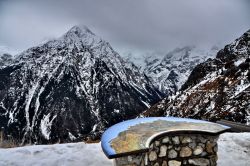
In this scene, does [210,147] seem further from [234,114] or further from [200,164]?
[234,114]

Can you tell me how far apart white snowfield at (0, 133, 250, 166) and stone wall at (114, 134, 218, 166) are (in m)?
2.33

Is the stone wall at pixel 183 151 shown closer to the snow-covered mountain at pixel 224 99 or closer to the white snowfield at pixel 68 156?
the white snowfield at pixel 68 156

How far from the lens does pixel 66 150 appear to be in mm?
11805

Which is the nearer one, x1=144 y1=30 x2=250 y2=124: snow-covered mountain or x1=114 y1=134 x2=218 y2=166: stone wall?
x1=114 y1=134 x2=218 y2=166: stone wall

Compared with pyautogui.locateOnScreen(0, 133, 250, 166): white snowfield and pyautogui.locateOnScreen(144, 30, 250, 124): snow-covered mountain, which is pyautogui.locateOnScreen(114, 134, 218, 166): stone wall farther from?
pyautogui.locateOnScreen(144, 30, 250, 124): snow-covered mountain

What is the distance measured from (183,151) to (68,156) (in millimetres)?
3536

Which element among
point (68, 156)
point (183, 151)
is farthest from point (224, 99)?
point (183, 151)

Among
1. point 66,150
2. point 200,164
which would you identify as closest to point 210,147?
point 200,164

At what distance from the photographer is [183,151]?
9.97 meters

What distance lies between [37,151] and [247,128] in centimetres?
992

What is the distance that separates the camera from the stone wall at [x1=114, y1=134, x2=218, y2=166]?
9.59 m

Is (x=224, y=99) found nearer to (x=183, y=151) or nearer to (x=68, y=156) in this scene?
(x=68, y=156)

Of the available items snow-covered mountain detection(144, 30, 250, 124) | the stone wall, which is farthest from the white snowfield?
snow-covered mountain detection(144, 30, 250, 124)

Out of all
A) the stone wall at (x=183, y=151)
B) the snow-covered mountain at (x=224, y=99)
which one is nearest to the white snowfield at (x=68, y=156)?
the stone wall at (x=183, y=151)
